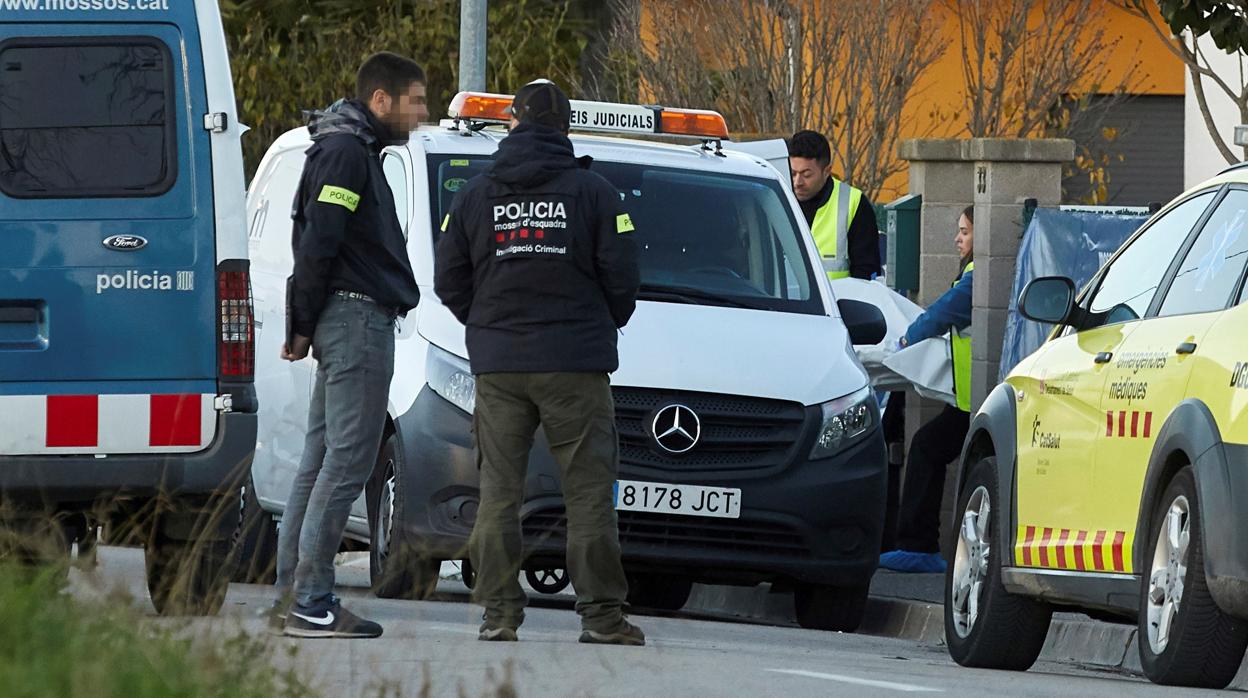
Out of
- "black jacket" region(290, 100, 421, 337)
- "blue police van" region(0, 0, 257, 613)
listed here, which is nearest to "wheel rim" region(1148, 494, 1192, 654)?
"black jacket" region(290, 100, 421, 337)

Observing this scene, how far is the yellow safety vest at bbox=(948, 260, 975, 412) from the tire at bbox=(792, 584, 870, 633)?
2.00 meters

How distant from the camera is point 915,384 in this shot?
504 inches

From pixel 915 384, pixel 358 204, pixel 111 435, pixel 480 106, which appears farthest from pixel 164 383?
pixel 915 384

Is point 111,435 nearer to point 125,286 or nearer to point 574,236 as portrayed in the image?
point 125,286

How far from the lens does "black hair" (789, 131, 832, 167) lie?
45.2ft

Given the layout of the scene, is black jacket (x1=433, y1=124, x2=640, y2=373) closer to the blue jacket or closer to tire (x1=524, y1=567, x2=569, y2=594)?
tire (x1=524, y1=567, x2=569, y2=594)

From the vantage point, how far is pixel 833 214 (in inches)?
536

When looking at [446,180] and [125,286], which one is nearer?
[125,286]

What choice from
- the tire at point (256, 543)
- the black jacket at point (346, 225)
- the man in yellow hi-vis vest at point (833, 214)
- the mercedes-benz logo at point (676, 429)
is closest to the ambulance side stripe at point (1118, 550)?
the mercedes-benz logo at point (676, 429)

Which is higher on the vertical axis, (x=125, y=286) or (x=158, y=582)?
(x=125, y=286)

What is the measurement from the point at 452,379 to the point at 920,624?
259 cm

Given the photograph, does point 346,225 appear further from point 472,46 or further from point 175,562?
point 472,46

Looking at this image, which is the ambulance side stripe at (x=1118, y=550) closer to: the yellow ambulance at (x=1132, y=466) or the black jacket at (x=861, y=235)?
the yellow ambulance at (x=1132, y=466)

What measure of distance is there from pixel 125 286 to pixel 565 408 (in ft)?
5.73
